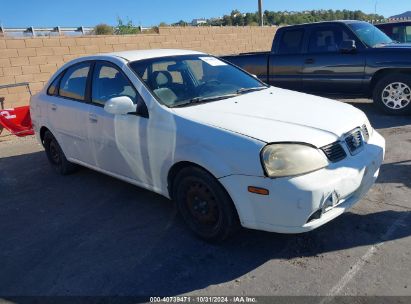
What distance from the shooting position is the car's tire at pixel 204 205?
3291 mm

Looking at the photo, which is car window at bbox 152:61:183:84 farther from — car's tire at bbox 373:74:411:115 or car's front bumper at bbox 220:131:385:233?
car's tire at bbox 373:74:411:115

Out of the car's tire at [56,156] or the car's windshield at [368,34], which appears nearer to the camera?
the car's tire at [56,156]

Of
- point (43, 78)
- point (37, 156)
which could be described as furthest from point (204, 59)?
point (43, 78)

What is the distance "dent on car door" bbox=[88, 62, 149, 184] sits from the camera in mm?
3945

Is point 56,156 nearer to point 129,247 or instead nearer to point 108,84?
point 108,84

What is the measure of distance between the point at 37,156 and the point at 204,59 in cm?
374

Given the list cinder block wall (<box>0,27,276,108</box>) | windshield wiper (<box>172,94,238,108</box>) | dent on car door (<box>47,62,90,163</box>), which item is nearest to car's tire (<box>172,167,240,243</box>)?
windshield wiper (<box>172,94,238,108</box>)

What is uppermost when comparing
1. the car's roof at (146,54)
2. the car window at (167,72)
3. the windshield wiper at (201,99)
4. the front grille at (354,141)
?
the car's roof at (146,54)

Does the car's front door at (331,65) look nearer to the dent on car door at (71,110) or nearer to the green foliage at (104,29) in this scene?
the dent on car door at (71,110)

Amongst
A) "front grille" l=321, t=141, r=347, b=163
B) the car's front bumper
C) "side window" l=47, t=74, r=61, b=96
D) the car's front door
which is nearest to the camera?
the car's front bumper

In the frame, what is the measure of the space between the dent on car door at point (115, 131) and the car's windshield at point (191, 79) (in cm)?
24

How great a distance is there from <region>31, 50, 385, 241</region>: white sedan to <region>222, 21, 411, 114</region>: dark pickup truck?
12.7 ft

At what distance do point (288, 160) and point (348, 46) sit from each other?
5.53 metres

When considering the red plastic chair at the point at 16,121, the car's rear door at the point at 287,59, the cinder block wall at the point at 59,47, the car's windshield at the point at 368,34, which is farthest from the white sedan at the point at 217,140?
the cinder block wall at the point at 59,47
